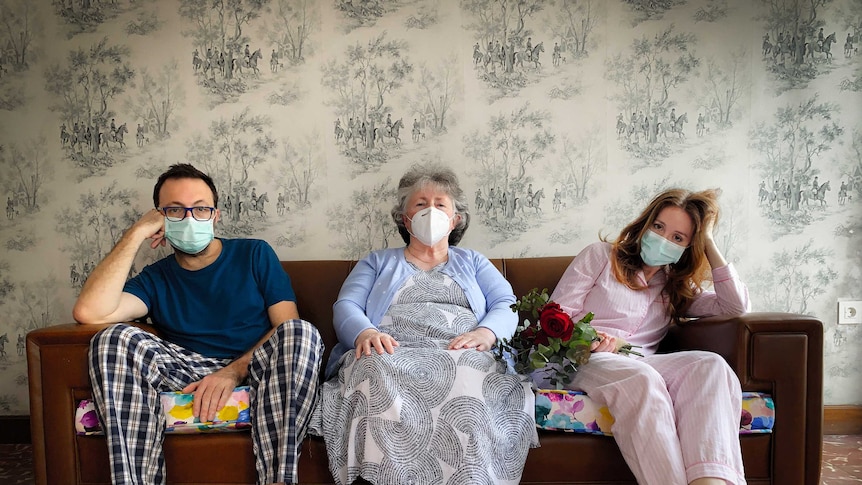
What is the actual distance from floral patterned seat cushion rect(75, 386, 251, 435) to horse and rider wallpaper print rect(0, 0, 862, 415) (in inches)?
37.7

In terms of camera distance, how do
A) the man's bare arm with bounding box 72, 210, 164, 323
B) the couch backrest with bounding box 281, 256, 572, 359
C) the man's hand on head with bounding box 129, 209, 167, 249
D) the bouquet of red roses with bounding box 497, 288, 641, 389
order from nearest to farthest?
1. the bouquet of red roses with bounding box 497, 288, 641, 389
2. the man's bare arm with bounding box 72, 210, 164, 323
3. the man's hand on head with bounding box 129, 209, 167, 249
4. the couch backrest with bounding box 281, 256, 572, 359

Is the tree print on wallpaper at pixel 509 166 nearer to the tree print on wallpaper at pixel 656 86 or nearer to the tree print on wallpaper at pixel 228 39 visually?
the tree print on wallpaper at pixel 656 86

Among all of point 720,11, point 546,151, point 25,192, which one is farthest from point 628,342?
point 25,192

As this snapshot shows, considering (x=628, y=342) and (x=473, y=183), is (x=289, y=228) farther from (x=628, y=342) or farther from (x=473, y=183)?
(x=628, y=342)

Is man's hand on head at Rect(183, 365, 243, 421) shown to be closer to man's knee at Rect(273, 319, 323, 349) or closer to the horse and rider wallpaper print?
man's knee at Rect(273, 319, 323, 349)

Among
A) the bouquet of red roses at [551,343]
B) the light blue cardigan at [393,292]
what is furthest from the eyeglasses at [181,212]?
the bouquet of red roses at [551,343]

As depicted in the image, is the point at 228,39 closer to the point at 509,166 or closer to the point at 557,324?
the point at 509,166

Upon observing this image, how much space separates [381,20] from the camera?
8.39 ft

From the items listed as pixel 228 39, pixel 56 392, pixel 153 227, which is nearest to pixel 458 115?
pixel 228 39

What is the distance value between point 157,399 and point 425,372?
75 cm

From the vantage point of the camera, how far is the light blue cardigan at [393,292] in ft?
6.59

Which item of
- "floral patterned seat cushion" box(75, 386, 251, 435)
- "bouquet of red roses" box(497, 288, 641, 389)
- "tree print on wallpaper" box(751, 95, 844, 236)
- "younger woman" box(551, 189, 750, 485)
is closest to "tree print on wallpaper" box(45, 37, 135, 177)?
→ "floral patterned seat cushion" box(75, 386, 251, 435)

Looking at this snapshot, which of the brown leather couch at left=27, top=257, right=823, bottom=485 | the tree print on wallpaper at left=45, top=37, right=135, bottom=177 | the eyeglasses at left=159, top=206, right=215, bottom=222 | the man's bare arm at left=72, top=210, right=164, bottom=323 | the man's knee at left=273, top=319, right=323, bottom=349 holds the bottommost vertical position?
the brown leather couch at left=27, top=257, right=823, bottom=485

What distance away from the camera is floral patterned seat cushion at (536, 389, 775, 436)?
5.73ft
